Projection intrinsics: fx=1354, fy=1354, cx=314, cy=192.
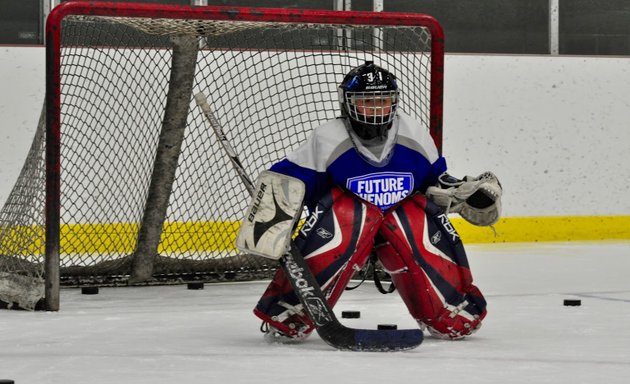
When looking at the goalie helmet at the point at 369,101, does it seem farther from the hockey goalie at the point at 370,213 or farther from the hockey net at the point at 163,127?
the hockey net at the point at 163,127

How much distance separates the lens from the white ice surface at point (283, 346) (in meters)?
3.22

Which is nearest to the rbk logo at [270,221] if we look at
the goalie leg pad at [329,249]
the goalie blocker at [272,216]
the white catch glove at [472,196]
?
the goalie blocker at [272,216]

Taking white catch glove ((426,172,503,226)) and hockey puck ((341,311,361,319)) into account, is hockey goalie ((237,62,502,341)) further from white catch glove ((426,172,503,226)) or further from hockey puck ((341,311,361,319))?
hockey puck ((341,311,361,319))

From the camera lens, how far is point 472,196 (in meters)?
3.94

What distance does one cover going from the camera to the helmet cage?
3.81 metres

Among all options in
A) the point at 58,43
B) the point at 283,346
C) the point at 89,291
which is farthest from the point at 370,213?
the point at 89,291

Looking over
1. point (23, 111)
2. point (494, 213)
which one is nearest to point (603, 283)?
point (494, 213)

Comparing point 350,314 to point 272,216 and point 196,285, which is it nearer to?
point 272,216

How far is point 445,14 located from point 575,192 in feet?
4.63

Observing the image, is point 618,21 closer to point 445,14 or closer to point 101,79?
point 445,14

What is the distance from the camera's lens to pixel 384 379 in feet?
10.3

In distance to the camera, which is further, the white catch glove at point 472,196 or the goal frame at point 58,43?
the goal frame at point 58,43

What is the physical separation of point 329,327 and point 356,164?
1.56 feet

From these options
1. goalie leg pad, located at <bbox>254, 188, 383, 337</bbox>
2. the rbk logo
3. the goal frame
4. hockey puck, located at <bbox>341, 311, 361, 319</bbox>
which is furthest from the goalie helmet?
the goal frame
